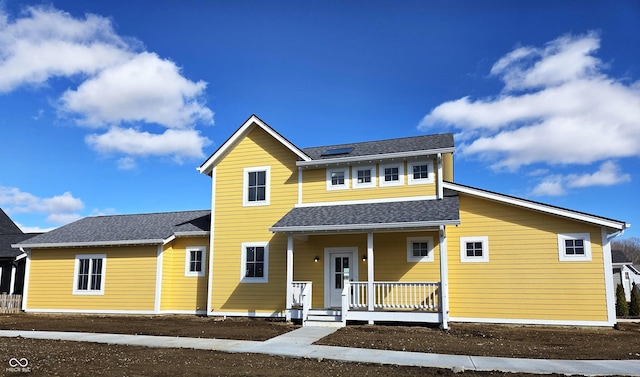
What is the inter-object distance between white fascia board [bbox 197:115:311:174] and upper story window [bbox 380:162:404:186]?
124 inches

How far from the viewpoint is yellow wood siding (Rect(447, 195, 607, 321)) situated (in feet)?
46.4

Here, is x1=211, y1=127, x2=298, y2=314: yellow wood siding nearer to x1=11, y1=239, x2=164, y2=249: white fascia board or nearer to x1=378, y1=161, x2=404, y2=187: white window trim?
x1=11, y1=239, x2=164, y2=249: white fascia board

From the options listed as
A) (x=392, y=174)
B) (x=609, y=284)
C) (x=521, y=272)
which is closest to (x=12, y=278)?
(x=392, y=174)

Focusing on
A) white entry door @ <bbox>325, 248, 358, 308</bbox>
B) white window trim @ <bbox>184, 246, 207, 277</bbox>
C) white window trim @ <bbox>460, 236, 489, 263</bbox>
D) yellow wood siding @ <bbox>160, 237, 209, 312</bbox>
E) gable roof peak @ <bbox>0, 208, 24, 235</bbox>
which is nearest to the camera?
white window trim @ <bbox>460, 236, 489, 263</bbox>

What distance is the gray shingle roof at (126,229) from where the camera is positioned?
1896 centimetres

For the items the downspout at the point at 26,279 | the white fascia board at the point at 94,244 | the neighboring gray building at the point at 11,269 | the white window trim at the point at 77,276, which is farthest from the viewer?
the neighboring gray building at the point at 11,269

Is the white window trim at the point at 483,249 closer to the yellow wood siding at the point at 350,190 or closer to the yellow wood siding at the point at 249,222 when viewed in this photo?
the yellow wood siding at the point at 350,190

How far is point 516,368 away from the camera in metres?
8.29

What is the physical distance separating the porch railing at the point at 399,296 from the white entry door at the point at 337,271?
31.0 inches

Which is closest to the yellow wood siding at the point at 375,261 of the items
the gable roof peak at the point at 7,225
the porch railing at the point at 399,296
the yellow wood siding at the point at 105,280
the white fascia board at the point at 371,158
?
the porch railing at the point at 399,296

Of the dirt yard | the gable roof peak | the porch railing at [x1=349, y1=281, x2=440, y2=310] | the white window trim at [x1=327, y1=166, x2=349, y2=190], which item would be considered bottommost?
the dirt yard

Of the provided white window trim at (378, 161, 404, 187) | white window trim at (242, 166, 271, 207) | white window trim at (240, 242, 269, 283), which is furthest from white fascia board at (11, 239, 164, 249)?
white window trim at (378, 161, 404, 187)

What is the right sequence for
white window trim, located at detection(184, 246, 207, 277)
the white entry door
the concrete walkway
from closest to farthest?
1. the concrete walkway
2. the white entry door
3. white window trim, located at detection(184, 246, 207, 277)

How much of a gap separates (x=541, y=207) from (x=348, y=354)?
8.45 m
